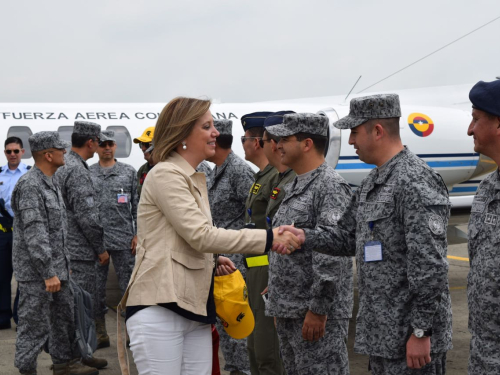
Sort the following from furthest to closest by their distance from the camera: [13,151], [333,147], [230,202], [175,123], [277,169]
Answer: [333,147] → [13,151] → [230,202] → [277,169] → [175,123]

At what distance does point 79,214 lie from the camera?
589cm

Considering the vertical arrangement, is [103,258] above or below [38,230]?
below

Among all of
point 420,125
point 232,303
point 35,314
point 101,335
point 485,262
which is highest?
point 420,125

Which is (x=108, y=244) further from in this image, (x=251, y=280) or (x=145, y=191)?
(x=145, y=191)

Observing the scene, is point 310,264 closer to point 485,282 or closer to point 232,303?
point 232,303

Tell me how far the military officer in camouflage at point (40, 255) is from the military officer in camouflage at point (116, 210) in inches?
60.0

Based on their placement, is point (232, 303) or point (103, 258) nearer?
point (232, 303)

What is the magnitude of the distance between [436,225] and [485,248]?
0.31 meters

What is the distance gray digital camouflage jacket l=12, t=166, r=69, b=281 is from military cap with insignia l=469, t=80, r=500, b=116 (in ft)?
11.0

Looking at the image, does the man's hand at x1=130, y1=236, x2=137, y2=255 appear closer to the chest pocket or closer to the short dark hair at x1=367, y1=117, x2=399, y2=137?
the chest pocket

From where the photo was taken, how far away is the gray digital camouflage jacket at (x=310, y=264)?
340 centimetres

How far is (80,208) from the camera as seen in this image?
19.2ft

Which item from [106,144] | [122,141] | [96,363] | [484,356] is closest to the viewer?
[484,356]

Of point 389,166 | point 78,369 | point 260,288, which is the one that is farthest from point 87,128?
point 389,166
